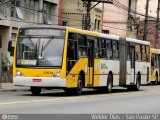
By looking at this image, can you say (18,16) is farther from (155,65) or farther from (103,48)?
(103,48)

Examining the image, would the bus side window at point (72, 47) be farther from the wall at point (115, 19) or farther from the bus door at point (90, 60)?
the wall at point (115, 19)

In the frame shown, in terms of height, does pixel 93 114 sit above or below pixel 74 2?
below

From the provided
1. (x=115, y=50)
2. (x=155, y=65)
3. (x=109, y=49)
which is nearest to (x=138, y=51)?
(x=115, y=50)

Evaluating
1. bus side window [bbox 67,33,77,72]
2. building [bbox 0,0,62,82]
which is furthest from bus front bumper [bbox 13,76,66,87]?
building [bbox 0,0,62,82]

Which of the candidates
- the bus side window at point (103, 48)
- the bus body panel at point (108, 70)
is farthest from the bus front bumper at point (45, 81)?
the bus side window at point (103, 48)

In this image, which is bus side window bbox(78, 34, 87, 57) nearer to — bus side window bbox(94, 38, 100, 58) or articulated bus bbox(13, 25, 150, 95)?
articulated bus bbox(13, 25, 150, 95)

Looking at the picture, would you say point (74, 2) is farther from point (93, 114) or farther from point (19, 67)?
point (93, 114)

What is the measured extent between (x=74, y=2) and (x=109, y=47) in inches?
1170

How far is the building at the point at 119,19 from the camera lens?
76.8 metres

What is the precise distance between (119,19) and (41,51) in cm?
5266

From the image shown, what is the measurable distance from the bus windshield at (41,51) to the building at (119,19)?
162ft

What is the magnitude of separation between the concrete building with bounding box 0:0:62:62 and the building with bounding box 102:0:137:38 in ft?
76.3

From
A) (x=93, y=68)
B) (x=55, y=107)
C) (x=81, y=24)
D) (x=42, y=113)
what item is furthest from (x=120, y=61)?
(x=81, y=24)

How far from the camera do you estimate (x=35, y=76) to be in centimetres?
2614
